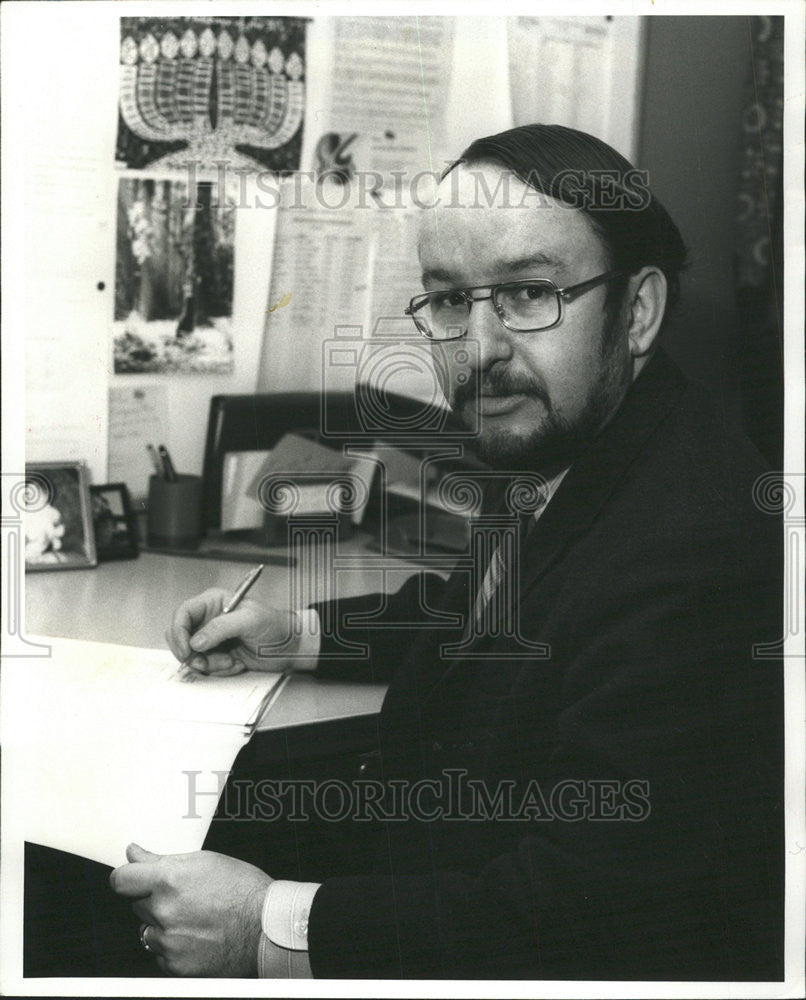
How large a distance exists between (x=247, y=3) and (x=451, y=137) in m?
0.30

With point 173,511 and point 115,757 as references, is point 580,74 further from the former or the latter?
point 115,757

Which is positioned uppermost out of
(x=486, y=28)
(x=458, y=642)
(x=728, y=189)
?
(x=486, y=28)

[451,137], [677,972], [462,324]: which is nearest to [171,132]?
[451,137]

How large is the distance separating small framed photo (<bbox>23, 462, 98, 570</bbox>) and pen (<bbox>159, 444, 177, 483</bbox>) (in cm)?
11

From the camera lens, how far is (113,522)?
1.33 metres

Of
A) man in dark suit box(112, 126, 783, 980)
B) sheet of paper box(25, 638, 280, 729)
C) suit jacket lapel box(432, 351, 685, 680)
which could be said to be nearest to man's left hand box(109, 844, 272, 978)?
man in dark suit box(112, 126, 783, 980)

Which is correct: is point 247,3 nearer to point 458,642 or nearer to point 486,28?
point 486,28

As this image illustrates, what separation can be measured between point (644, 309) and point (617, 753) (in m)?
0.46

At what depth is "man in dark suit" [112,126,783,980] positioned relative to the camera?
0.83m

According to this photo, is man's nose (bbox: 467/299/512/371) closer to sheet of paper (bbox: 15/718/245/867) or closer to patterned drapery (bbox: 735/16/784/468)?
patterned drapery (bbox: 735/16/784/468)

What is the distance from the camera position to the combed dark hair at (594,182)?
3.10 ft

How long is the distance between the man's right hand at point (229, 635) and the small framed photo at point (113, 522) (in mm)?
278

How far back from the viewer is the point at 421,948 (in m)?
0.87

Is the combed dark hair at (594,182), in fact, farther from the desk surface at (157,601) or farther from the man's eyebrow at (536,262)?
the desk surface at (157,601)
